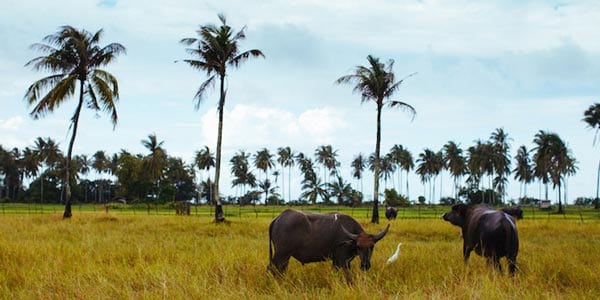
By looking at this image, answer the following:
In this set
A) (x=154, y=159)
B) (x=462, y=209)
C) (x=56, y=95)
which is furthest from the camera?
(x=154, y=159)

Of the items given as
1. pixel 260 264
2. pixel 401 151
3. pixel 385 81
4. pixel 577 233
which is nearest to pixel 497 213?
pixel 260 264

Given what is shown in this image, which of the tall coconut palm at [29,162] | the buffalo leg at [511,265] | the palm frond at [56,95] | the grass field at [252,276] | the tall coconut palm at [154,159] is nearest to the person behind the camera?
the grass field at [252,276]

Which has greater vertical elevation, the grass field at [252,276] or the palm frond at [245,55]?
the palm frond at [245,55]

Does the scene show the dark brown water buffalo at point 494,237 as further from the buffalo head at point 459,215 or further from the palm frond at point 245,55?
the palm frond at point 245,55

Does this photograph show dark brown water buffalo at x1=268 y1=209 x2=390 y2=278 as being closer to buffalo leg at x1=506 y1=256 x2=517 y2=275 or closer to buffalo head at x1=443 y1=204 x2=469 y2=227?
buffalo leg at x1=506 y1=256 x2=517 y2=275

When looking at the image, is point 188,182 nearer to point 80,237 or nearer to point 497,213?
point 80,237

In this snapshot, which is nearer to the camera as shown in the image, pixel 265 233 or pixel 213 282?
pixel 213 282

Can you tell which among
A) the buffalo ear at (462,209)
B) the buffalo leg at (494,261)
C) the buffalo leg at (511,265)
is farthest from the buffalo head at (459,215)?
the buffalo leg at (511,265)

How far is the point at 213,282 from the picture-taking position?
321 inches

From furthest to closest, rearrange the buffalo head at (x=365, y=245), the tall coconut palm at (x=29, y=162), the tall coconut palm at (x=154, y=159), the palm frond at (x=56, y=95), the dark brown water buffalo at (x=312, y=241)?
the tall coconut palm at (x=29, y=162) < the tall coconut palm at (x=154, y=159) < the palm frond at (x=56, y=95) < the dark brown water buffalo at (x=312, y=241) < the buffalo head at (x=365, y=245)

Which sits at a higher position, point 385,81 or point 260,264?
point 385,81

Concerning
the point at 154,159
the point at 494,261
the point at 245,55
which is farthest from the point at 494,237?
the point at 154,159

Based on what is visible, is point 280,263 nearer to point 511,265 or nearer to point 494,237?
point 494,237

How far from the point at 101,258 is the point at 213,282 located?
351 cm
